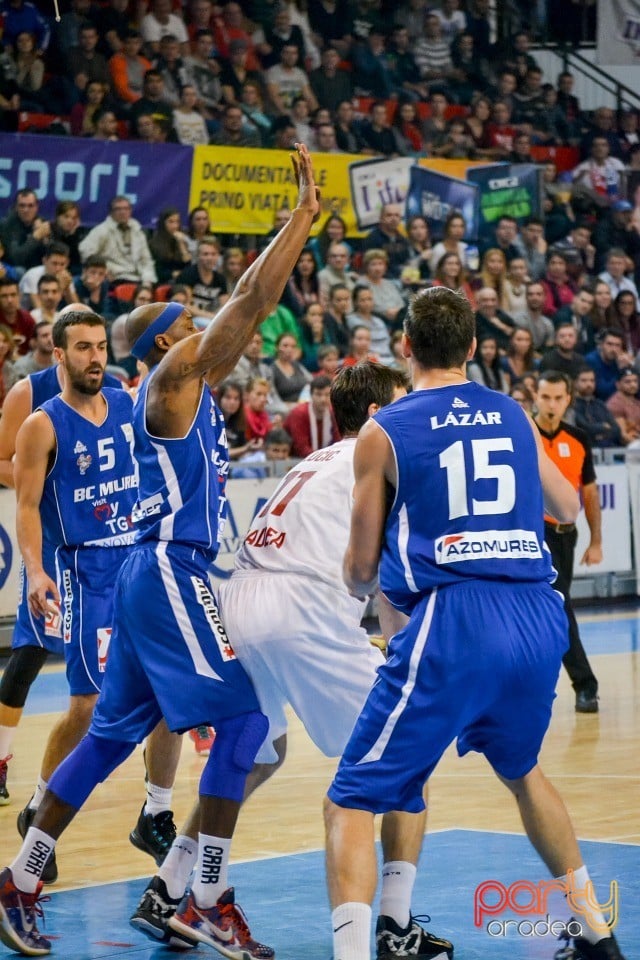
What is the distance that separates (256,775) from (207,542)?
86 cm

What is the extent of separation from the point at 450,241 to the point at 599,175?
4.42m

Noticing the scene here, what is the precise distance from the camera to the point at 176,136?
17234 millimetres

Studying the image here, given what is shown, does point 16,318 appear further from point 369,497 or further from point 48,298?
point 369,497

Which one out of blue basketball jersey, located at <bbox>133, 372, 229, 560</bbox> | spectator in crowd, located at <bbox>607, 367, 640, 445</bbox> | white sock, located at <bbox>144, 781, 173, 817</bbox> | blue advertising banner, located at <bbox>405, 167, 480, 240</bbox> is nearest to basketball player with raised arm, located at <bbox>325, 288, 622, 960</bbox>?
blue basketball jersey, located at <bbox>133, 372, 229, 560</bbox>

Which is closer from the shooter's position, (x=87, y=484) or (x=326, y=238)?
(x=87, y=484)

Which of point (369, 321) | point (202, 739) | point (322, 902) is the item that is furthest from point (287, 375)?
point (322, 902)

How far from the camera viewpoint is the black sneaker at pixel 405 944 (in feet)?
15.7

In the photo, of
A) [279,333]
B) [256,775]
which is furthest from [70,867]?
[279,333]

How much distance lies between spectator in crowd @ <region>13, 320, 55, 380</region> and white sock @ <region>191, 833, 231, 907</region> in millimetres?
8296

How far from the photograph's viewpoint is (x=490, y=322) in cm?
1769

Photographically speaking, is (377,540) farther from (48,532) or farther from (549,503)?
(48,532)

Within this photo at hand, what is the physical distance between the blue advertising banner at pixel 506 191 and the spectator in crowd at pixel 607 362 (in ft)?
7.76

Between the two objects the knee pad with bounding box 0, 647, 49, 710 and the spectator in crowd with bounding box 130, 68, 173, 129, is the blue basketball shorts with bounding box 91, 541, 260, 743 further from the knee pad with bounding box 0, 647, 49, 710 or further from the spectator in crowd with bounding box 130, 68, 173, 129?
the spectator in crowd with bounding box 130, 68, 173, 129

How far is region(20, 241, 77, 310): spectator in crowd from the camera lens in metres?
14.2
